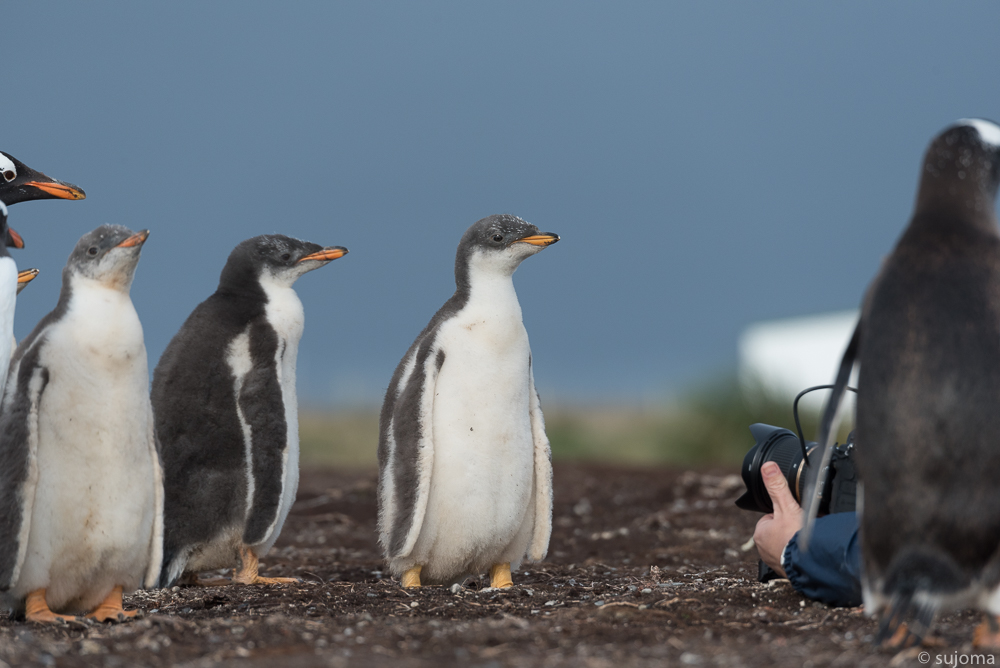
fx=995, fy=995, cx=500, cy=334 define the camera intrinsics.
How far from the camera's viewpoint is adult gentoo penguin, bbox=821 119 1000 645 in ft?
8.24

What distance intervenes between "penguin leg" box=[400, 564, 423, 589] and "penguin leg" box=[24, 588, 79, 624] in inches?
52.3

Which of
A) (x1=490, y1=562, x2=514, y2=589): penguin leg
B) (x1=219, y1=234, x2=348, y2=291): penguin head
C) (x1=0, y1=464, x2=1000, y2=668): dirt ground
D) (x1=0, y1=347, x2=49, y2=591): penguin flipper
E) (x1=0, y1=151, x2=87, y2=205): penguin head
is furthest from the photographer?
(x1=0, y1=151, x2=87, y2=205): penguin head

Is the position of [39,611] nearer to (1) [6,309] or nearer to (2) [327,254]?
(1) [6,309]

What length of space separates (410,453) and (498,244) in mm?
1006

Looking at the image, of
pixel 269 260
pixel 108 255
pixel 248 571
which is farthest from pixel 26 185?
pixel 248 571

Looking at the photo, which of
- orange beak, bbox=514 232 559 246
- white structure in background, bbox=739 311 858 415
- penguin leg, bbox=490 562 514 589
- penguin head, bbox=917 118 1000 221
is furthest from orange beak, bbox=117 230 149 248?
white structure in background, bbox=739 311 858 415

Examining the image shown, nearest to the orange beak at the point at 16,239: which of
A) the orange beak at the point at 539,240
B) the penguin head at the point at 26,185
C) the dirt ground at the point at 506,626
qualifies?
the penguin head at the point at 26,185

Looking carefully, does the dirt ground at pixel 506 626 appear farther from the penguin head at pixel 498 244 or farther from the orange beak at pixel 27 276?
the orange beak at pixel 27 276

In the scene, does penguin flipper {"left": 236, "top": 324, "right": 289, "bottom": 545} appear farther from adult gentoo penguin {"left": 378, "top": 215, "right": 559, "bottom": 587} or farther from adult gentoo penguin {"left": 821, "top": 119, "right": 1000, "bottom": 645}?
adult gentoo penguin {"left": 821, "top": 119, "right": 1000, "bottom": 645}

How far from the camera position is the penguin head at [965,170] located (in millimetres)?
2789

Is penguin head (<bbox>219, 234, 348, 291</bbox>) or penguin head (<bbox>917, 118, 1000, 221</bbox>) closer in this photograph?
penguin head (<bbox>917, 118, 1000, 221</bbox>)

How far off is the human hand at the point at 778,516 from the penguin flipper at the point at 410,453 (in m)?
1.38

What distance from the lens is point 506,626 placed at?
306 cm

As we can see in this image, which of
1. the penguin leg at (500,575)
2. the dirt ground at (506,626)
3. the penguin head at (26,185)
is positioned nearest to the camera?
the dirt ground at (506,626)
